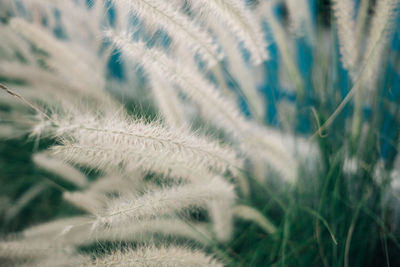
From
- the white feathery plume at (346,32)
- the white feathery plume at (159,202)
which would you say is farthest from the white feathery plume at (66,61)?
the white feathery plume at (346,32)

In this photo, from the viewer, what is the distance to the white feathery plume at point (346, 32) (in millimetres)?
449

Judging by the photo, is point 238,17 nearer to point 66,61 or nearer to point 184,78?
point 184,78

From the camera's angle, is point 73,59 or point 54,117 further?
point 73,59

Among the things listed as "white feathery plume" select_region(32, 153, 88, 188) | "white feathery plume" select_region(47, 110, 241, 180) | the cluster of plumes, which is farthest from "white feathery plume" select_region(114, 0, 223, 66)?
"white feathery plume" select_region(32, 153, 88, 188)

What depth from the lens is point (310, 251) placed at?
50 centimetres

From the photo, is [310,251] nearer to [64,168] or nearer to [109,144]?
[109,144]

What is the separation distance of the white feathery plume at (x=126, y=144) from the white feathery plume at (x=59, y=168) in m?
0.26

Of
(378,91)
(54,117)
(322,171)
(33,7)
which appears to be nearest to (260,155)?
(322,171)

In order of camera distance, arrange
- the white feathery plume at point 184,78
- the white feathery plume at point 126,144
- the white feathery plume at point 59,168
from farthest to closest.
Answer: the white feathery plume at point 59,168
the white feathery plume at point 184,78
the white feathery plume at point 126,144

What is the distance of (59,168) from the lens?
573 mm

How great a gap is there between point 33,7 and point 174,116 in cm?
57

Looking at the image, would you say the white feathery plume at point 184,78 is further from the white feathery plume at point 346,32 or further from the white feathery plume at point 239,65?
the white feathery plume at point 346,32

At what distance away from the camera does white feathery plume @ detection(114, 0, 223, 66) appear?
13.3 inches

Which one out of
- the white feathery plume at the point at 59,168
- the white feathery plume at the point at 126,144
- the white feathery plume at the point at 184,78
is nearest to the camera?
the white feathery plume at the point at 126,144
